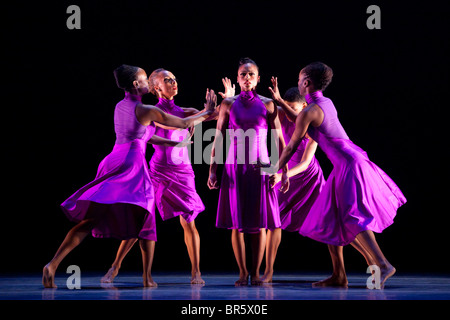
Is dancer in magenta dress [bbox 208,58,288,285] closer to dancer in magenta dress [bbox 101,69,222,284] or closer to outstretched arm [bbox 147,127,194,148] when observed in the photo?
outstretched arm [bbox 147,127,194,148]

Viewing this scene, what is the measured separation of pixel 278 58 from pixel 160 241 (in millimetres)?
2262

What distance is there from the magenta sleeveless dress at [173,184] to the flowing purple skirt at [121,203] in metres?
0.57

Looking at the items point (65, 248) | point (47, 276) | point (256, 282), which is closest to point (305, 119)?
point (256, 282)

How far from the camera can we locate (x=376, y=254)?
3527mm

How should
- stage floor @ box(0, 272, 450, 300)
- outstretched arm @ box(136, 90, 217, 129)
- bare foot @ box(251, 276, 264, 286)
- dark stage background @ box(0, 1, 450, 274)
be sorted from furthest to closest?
dark stage background @ box(0, 1, 450, 274), bare foot @ box(251, 276, 264, 286), outstretched arm @ box(136, 90, 217, 129), stage floor @ box(0, 272, 450, 300)

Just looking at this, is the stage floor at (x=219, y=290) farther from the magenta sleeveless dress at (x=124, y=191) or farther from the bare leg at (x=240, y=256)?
the magenta sleeveless dress at (x=124, y=191)

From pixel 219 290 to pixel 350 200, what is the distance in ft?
3.20

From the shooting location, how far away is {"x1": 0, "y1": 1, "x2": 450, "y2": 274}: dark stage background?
6.11 metres

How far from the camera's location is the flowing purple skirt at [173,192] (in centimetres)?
447

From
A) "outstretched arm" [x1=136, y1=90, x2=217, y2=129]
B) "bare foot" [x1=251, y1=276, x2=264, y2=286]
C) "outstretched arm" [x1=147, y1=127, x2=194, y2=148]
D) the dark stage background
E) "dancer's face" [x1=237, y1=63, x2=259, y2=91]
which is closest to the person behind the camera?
"outstretched arm" [x1=136, y1=90, x2=217, y2=129]

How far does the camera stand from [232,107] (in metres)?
4.19

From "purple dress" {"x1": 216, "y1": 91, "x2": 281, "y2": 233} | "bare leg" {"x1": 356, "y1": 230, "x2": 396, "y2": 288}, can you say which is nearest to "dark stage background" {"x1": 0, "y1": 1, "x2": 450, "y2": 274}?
"purple dress" {"x1": 216, "y1": 91, "x2": 281, "y2": 233}

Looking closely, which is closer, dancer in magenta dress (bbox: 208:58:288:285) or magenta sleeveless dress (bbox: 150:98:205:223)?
dancer in magenta dress (bbox: 208:58:288:285)

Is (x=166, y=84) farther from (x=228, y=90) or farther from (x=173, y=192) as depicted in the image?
(x=173, y=192)
